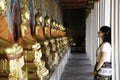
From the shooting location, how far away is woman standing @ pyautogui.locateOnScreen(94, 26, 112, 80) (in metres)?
5.43

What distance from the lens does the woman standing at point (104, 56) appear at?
5434 millimetres

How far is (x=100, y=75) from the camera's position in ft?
19.0

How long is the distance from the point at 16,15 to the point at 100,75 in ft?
6.42

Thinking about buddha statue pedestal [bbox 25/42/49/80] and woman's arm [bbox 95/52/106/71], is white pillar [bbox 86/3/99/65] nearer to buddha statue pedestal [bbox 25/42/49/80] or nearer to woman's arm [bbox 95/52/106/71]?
woman's arm [bbox 95/52/106/71]

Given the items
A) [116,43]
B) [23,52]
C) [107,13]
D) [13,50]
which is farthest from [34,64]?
[107,13]

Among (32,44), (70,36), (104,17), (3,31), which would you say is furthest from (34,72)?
(70,36)

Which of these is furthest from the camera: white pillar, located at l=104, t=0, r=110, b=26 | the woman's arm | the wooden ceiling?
the wooden ceiling

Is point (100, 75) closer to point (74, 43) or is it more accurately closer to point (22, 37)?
point (22, 37)

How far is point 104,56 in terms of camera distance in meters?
5.43

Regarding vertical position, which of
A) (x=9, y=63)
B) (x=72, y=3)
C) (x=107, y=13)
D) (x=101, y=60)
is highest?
(x=72, y=3)

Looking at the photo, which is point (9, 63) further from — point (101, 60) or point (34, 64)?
point (101, 60)

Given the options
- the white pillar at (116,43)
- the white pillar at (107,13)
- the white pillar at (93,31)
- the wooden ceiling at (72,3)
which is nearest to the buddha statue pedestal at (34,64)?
the white pillar at (116,43)

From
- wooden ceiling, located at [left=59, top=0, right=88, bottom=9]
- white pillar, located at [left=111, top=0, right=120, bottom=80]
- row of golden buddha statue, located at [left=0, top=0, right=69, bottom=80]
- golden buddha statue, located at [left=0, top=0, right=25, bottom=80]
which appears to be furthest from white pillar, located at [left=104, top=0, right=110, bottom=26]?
wooden ceiling, located at [left=59, top=0, right=88, bottom=9]

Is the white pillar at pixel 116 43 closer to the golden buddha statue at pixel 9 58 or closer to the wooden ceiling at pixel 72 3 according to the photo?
the golden buddha statue at pixel 9 58
